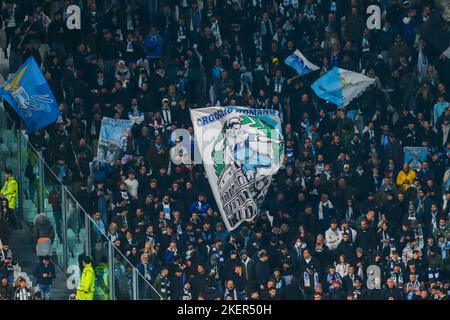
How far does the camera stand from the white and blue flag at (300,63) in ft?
119

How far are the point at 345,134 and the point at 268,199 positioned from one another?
7.49ft

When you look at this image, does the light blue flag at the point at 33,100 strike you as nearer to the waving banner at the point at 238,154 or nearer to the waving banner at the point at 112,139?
the waving banner at the point at 112,139

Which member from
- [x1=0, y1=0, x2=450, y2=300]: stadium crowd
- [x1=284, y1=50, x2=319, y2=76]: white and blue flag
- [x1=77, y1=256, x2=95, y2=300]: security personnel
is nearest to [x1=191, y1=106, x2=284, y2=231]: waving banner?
[x1=0, y1=0, x2=450, y2=300]: stadium crowd

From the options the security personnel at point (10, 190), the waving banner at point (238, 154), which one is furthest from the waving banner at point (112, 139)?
the security personnel at point (10, 190)

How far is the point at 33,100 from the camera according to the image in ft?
109

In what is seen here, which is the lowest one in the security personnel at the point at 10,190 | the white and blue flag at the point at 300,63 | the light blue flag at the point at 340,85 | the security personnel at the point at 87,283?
the security personnel at the point at 87,283

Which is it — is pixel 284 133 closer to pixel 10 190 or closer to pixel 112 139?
pixel 112 139

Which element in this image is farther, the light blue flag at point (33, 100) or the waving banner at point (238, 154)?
the light blue flag at point (33, 100)

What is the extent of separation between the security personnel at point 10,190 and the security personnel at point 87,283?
1.99 meters

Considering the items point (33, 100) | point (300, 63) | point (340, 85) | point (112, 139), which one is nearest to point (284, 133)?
point (340, 85)

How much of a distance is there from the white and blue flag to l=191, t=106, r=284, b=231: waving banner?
1.93m

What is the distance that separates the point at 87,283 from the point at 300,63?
830 cm
